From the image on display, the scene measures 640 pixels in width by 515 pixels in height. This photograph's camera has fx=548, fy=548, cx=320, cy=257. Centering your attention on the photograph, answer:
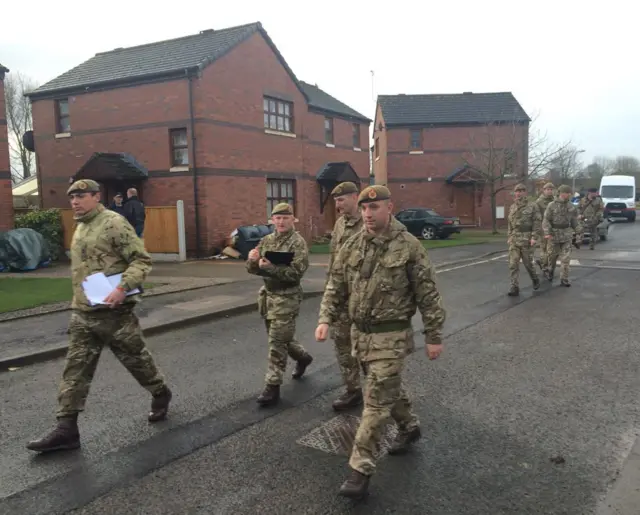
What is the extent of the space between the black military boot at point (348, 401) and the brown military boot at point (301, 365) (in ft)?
2.66

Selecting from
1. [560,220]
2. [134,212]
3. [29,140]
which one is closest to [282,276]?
[560,220]

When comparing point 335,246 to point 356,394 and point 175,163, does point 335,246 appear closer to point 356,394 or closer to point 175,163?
point 356,394

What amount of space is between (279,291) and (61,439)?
6.75 ft

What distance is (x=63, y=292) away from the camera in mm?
10586

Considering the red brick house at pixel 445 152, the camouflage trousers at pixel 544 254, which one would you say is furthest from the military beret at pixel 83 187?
the red brick house at pixel 445 152

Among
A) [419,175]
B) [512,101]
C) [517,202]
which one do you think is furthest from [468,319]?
[512,101]

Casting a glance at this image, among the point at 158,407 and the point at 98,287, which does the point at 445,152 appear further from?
the point at 98,287

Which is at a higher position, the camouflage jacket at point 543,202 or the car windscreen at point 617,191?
the car windscreen at point 617,191

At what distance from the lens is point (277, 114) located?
67.8 ft

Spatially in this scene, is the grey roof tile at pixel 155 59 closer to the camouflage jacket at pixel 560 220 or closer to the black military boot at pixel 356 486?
the camouflage jacket at pixel 560 220

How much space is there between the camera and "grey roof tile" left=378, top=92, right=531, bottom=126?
112 feet

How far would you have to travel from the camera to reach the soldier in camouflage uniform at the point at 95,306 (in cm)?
401

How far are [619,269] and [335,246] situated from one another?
11.3 meters

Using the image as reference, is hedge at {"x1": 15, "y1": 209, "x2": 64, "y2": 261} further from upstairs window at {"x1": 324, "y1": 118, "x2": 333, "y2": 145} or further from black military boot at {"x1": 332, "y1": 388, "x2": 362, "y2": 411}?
Result: black military boot at {"x1": 332, "y1": 388, "x2": 362, "y2": 411}
